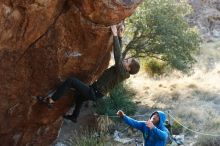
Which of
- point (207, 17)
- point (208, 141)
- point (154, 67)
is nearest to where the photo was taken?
point (208, 141)

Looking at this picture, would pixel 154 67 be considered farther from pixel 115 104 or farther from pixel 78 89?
pixel 78 89

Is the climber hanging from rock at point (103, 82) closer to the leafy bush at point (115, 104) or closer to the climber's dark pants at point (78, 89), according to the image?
the climber's dark pants at point (78, 89)

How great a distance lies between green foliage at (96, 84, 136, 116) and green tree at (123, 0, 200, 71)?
8.09 ft

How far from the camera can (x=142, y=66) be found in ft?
73.3

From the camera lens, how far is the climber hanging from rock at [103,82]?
986cm

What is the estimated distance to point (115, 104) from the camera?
15953 mm

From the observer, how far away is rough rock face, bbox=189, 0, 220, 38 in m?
29.0

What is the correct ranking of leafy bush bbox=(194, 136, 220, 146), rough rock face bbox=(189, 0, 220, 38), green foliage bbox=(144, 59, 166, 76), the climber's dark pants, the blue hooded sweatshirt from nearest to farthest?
the blue hooded sweatshirt, the climber's dark pants, leafy bush bbox=(194, 136, 220, 146), green foliage bbox=(144, 59, 166, 76), rough rock face bbox=(189, 0, 220, 38)

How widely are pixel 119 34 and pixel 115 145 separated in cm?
407

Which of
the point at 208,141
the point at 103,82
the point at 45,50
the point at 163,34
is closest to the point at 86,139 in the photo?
the point at 103,82

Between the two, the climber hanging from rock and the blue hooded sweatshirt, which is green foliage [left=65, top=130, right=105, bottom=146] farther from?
the blue hooded sweatshirt

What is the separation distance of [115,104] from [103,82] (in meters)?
5.42

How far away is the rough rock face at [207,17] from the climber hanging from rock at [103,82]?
19043 millimetres

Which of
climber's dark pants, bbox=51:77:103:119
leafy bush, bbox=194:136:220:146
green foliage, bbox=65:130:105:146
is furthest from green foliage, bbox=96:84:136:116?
climber's dark pants, bbox=51:77:103:119
